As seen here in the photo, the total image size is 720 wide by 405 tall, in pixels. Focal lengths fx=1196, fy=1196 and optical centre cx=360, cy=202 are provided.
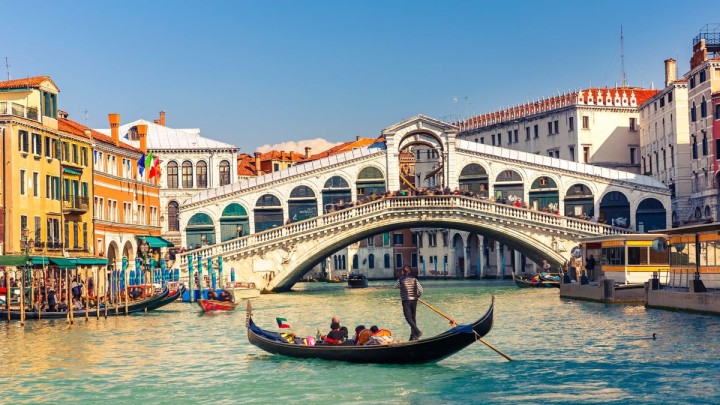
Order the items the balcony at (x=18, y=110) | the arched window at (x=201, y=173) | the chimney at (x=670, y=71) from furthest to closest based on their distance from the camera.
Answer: the arched window at (x=201, y=173) → the chimney at (x=670, y=71) → the balcony at (x=18, y=110)

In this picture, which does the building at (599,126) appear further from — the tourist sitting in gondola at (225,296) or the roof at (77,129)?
the tourist sitting in gondola at (225,296)

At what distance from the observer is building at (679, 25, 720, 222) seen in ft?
136

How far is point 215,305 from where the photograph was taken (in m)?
32.8

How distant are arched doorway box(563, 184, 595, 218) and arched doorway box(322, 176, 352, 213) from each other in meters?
8.29

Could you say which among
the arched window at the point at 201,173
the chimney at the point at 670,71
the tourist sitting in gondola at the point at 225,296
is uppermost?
the chimney at the point at 670,71

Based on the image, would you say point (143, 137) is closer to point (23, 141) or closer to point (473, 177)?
point (473, 177)

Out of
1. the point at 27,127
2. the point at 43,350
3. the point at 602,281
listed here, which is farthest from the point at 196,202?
the point at 43,350

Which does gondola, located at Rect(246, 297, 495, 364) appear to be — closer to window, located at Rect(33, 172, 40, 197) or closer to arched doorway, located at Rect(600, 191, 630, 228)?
window, located at Rect(33, 172, 40, 197)

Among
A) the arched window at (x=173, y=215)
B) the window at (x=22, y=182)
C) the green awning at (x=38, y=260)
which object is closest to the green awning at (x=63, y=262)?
the green awning at (x=38, y=260)

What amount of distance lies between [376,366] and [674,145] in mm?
32485

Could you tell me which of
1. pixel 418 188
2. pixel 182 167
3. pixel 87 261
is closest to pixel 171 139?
pixel 182 167

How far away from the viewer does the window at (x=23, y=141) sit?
1323 inches

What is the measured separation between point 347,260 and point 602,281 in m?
40.0

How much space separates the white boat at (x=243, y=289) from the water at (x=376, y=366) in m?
9.05
